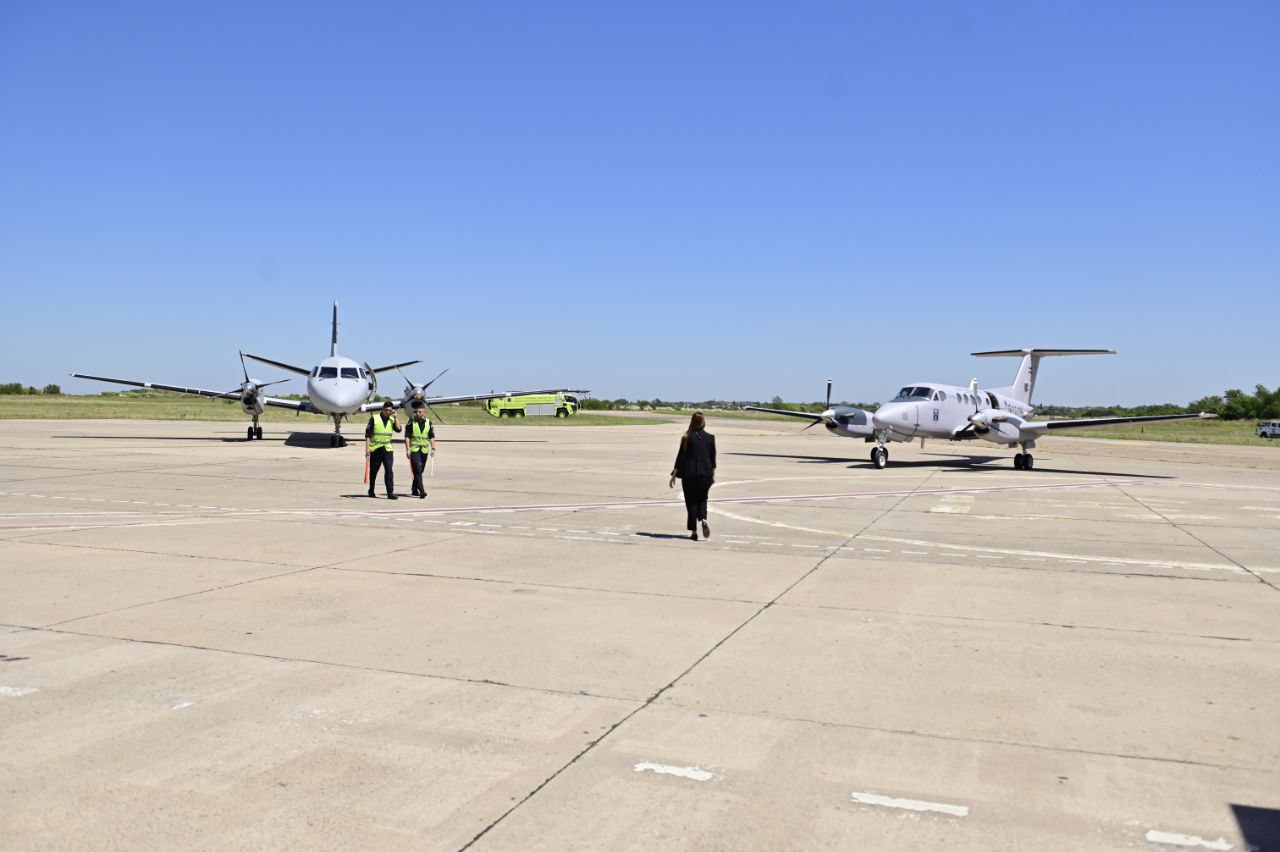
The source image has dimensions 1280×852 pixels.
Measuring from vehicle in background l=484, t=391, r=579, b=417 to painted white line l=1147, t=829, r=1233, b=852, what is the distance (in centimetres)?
7776

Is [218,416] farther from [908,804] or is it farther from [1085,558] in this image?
[908,804]

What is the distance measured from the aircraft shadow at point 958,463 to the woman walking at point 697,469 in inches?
655

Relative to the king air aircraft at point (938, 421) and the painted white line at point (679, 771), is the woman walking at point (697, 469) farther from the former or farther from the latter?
the king air aircraft at point (938, 421)

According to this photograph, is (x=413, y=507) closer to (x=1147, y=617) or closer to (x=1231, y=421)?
(x=1147, y=617)

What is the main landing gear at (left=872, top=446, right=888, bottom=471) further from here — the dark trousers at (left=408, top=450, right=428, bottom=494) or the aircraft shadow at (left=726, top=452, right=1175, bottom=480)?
the dark trousers at (left=408, top=450, right=428, bottom=494)

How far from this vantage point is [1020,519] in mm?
15992

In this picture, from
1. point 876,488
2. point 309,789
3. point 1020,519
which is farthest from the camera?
point 876,488

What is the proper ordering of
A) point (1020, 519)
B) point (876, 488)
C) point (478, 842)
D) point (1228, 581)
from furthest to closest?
point (876, 488)
point (1020, 519)
point (1228, 581)
point (478, 842)

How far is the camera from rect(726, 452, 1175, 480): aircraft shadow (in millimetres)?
28516

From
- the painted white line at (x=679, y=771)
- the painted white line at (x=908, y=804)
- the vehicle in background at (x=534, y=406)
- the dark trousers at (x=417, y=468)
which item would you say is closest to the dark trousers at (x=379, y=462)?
the dark trousers at (x=417, y=468)

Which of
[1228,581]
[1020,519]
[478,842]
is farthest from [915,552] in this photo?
[478,842]

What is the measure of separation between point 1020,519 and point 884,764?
40.8 feet

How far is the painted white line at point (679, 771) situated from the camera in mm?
4535

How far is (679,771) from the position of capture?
4590mm
